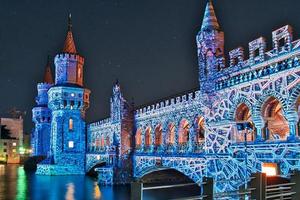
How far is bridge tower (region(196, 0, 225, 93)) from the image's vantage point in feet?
78.9

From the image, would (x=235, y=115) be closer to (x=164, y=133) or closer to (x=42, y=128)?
(x=164, y=133)

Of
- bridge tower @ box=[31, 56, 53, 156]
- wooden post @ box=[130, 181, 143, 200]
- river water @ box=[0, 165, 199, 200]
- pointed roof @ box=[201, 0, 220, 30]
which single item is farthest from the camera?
bridge tower @ box=[31, 56, 53, 156]

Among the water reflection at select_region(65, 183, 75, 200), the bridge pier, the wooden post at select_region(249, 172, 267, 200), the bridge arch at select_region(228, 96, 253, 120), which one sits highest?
the bridge arch at select_region(228, 96, 253, 120)

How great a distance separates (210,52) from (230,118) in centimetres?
461

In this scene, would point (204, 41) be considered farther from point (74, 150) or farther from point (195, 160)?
point (74, 150)

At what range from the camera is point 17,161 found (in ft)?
332

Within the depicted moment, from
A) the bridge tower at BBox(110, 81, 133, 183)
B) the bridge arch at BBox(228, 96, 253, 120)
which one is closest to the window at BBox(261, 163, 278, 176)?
the bridge arch at BBox(228, 96, 253, 120)

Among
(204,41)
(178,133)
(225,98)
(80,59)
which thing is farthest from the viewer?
(80,59)

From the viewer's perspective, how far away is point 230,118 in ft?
73.6

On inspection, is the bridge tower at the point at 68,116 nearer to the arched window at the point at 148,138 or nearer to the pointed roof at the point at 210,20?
the arched window at the point at 148,138

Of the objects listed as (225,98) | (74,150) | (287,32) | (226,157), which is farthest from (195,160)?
(74,150)

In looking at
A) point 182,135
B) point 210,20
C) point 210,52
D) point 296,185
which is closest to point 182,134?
point 182,135

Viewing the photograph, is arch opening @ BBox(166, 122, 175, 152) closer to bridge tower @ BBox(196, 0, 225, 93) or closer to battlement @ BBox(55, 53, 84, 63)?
bridge tower @ BBox(196, 0, 225, 93)

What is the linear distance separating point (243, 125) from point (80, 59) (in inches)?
1750
